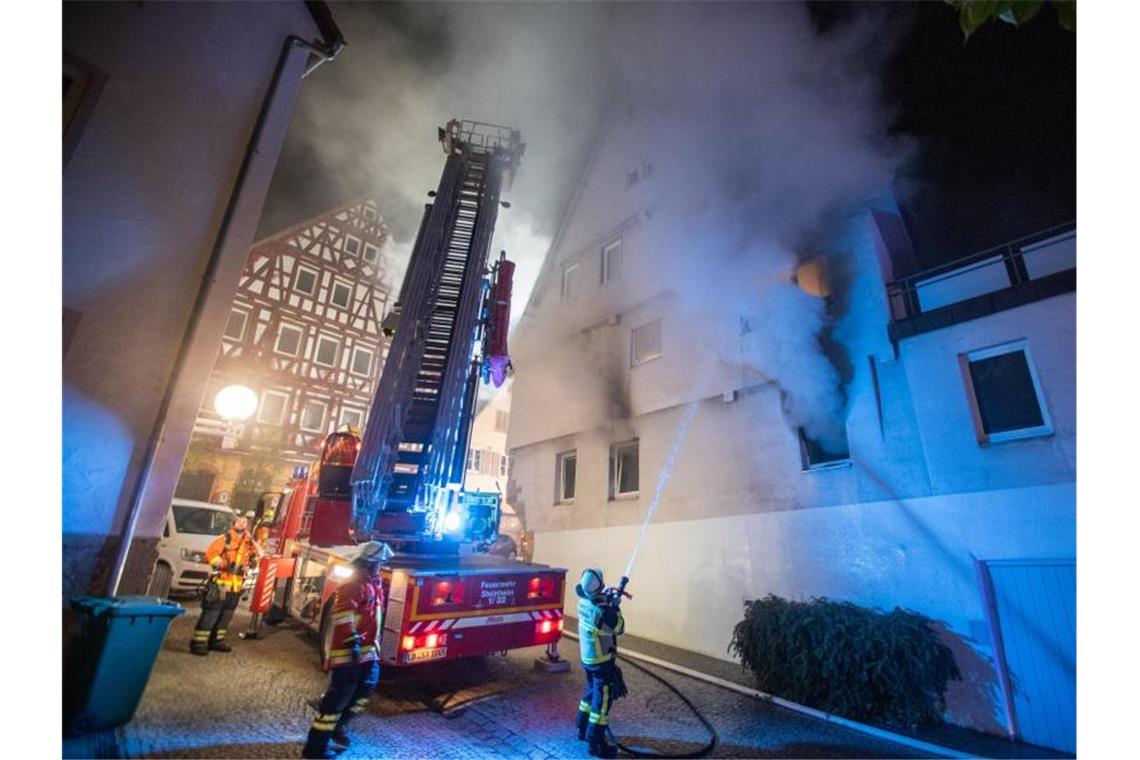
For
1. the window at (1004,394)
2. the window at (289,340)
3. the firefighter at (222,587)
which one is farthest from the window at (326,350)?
the window at (1004,394)

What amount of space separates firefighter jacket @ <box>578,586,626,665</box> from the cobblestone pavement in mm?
665

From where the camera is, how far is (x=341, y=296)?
20.6 meters

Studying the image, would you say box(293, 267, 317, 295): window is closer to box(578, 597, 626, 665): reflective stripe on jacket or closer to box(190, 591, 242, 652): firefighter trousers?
box(190, 591, 242, 652): firefighter trousers

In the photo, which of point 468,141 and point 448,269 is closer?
point 448,269

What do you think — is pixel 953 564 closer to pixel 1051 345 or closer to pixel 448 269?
pixel 1051 345

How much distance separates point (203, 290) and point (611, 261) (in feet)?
29.1

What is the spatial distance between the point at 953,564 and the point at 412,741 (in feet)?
18.5

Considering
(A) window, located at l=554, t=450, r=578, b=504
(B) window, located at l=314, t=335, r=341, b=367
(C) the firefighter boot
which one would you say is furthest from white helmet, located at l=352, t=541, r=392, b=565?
(B) window, located at l=314, t=335, r=341, b=367

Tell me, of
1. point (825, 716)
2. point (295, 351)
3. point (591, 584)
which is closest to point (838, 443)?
point (825, 716)

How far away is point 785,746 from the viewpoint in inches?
162

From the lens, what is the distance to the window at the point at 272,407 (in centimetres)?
1764

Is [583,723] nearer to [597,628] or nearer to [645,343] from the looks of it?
[597,628]

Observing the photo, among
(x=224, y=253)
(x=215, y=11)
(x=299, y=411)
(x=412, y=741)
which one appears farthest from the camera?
(x=299, y=411)
